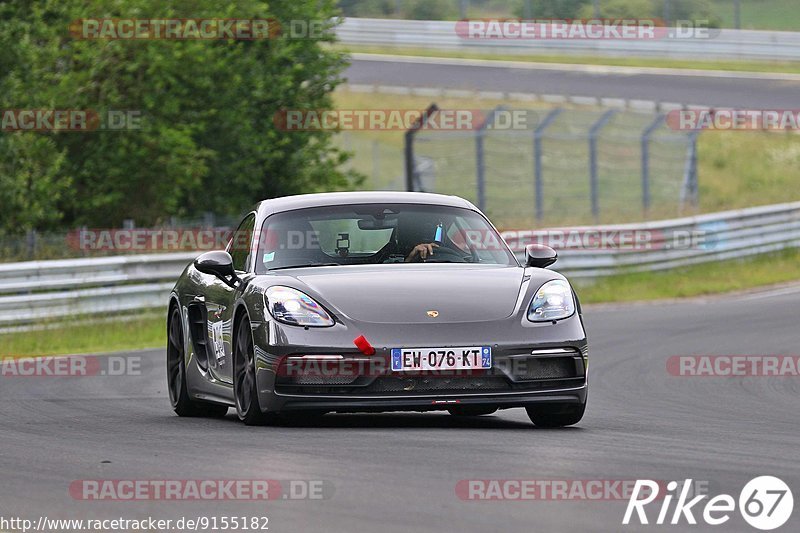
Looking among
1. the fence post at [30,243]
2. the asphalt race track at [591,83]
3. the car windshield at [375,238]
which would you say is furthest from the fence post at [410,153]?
the asphalt race track at [591,83]

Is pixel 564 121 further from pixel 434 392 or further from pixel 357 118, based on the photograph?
pixel 434 392

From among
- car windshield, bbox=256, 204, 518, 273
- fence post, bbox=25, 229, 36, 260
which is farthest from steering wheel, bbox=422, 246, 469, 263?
fence post, bbox=25, 229, 36, 260

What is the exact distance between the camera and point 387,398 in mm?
8594

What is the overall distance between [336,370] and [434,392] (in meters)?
0.52

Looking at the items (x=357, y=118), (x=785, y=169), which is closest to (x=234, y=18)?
(x=357, y=118)

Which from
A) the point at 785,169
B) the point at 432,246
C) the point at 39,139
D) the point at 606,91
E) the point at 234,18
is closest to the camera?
the point at 432,246

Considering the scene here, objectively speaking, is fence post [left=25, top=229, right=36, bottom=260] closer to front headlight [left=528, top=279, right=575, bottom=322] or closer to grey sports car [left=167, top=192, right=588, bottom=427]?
grey sports car [left=167, top=192, right=588, bottom=427]

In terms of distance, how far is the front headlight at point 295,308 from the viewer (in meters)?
8.79

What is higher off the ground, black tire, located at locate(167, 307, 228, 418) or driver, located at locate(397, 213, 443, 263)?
driver, located at locate(397, 213, 443, 263)

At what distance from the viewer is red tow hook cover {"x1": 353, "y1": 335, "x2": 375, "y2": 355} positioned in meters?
8.62

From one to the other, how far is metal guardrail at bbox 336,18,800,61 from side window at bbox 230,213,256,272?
3858cm

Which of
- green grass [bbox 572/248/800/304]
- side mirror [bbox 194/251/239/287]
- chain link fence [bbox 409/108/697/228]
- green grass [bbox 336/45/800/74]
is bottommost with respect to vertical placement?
green grass [bbox 572/248/800/304]

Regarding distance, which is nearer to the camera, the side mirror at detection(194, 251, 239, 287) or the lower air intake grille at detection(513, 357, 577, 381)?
the lower air intake grille at detection(513, 357, 577, 381)

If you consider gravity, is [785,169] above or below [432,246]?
below
